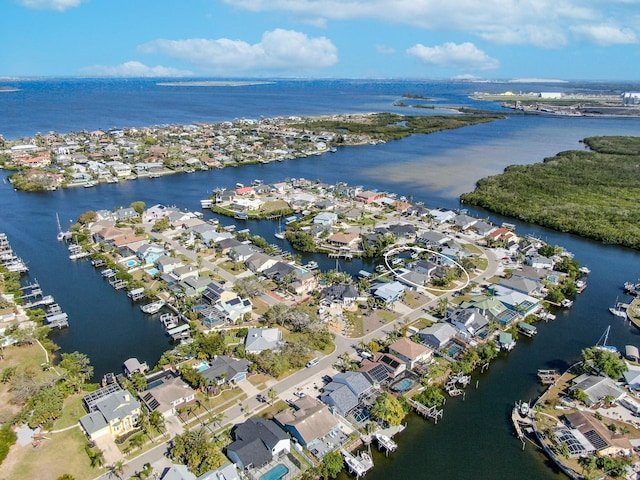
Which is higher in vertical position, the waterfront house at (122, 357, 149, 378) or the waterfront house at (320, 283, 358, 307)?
the waterfront house at (320, 283, 358, 307)

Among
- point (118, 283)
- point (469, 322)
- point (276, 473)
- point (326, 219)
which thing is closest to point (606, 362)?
point (469, 322)

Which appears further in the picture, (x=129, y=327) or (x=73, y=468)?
(x=129, y=327)

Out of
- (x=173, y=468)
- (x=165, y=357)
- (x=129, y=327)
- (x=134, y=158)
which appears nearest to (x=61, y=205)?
(x=134, y=158)

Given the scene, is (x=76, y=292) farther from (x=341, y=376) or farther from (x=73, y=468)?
(x=341, y=376)

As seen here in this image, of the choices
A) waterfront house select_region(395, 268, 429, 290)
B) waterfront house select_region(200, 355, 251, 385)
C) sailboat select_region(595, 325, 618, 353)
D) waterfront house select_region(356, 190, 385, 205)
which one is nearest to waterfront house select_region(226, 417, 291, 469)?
waterfront house select_region(200, 355, 251, 385)

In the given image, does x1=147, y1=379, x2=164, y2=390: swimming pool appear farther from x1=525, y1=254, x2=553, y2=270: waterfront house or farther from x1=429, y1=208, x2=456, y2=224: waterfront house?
x1=429, y1=208, x2=456, y2=224: waterfront house

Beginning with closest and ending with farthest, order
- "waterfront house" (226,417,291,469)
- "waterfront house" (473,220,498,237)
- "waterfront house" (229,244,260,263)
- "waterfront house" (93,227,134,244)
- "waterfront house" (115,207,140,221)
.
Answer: "waterfront house" (226,417,291,469) → "waterfront house" (229,244,260,263) → "waterfront house" (93,227,134,244) → "waterfront house" (473,220,498,237) → "waterfront house" (115,207,140,221)
